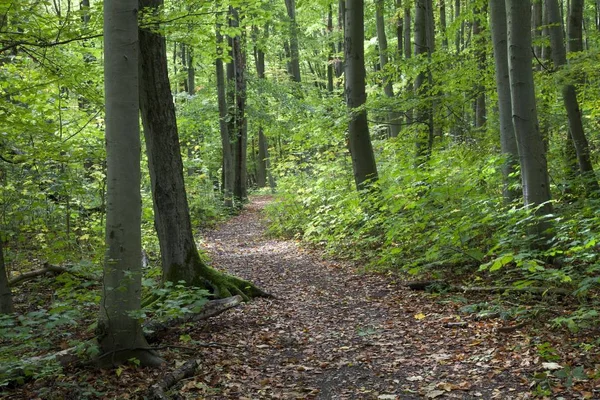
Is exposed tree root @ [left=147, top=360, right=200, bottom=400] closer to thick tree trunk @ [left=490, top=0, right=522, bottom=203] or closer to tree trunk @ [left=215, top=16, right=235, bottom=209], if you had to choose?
thick tree trunk @ [left=490, top=0, right=522, bottom=203]

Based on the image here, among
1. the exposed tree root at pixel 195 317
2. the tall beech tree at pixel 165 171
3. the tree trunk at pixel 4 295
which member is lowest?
the exposed tree root at pixel 195 317

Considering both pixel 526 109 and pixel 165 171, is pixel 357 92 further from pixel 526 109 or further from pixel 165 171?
pixel 165 171

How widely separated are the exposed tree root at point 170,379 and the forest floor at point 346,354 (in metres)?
0.08

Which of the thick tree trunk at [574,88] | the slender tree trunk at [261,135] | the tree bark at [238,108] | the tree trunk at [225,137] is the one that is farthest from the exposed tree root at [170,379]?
the tree bark at [238,108]

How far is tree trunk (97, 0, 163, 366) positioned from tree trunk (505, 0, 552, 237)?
423cm

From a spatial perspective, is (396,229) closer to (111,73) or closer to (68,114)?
(111,73)

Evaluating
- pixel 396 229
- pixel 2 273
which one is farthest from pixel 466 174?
pixel 2 273

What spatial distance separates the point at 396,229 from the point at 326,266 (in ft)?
6.61

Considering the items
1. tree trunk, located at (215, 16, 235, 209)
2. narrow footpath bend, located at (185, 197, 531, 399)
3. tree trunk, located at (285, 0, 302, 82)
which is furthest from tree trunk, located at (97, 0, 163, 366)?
tree trunk, located at (285, 0, 302, 82)

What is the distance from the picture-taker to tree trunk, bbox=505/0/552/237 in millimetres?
5379

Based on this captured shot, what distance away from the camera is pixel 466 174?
8156 millimetres

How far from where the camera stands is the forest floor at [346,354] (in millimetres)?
3795

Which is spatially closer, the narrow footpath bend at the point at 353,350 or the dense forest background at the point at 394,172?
the narrow footpath bend at the point at 353,350

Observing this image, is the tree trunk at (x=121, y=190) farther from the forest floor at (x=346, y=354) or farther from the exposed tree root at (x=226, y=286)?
the exposed tree root at (x=226, y=286)
